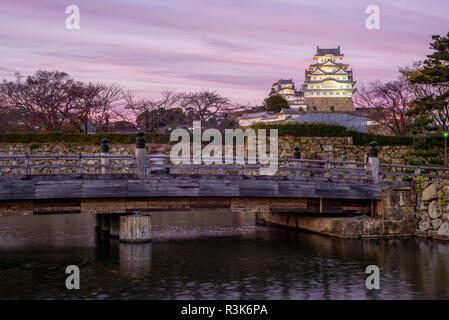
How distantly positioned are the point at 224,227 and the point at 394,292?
18.6m

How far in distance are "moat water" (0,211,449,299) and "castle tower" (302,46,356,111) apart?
95637 mm

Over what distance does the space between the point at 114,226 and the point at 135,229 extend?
9.96ft

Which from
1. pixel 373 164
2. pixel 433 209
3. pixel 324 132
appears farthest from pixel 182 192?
pixel 324 132

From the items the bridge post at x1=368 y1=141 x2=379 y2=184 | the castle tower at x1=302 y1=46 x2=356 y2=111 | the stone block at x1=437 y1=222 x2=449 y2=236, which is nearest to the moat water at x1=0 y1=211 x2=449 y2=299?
the stone block at x1=437 y1=222 x2=449 y2=236

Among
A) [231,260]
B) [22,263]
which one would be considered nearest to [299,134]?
[231,260]

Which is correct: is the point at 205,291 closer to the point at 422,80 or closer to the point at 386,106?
the point at 422,80

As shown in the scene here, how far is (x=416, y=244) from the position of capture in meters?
28.5

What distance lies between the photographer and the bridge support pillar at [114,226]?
1188 inches

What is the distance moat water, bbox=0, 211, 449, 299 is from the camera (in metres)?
19.0

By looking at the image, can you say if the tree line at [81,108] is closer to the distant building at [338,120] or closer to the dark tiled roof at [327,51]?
the distant building at [338,120]

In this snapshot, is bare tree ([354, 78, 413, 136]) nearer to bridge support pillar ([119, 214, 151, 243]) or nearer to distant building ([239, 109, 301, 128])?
distant building ([239, 109, 301, 128])

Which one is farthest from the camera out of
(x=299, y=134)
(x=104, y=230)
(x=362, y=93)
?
(x=362, y=93)

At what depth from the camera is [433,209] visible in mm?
30188
